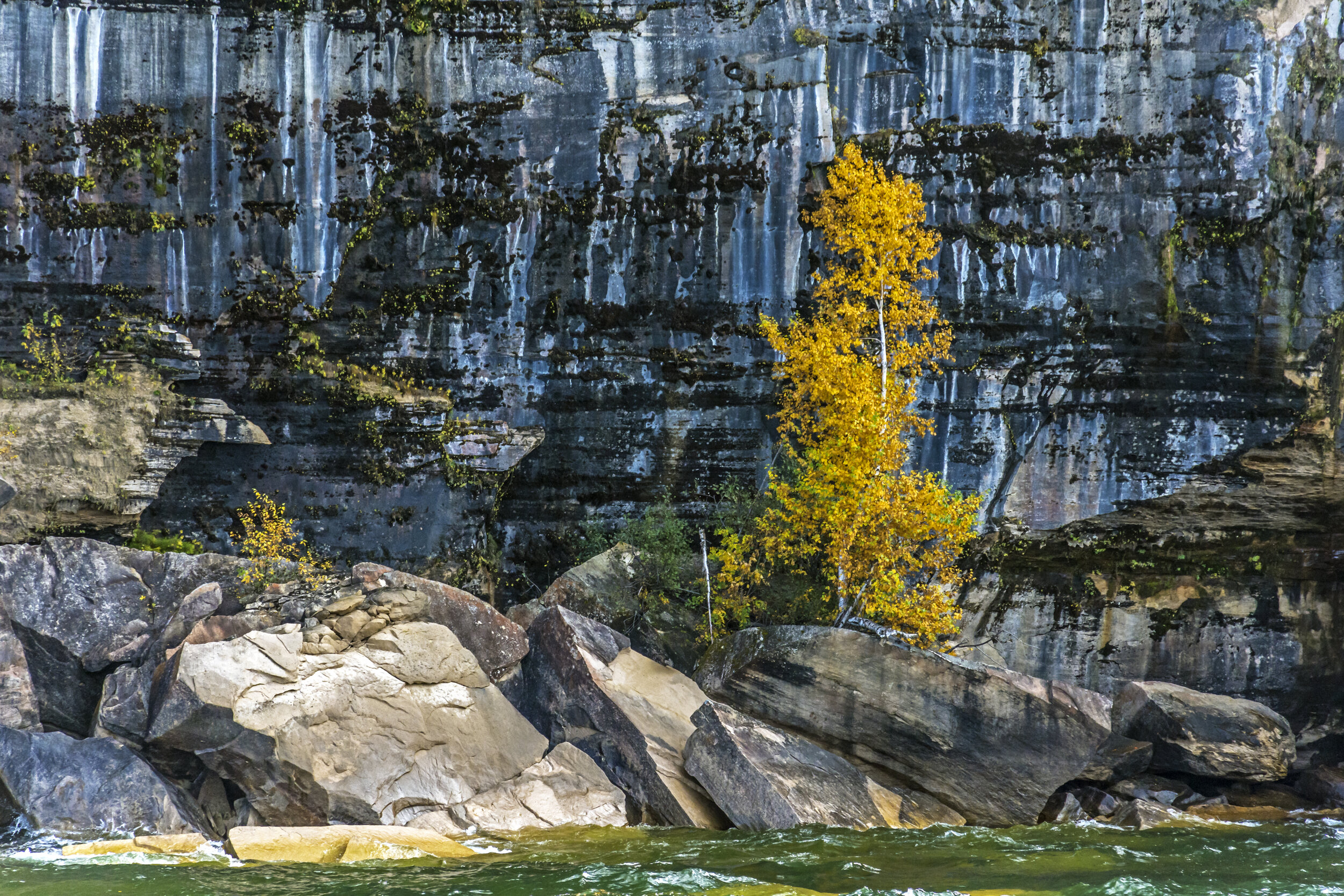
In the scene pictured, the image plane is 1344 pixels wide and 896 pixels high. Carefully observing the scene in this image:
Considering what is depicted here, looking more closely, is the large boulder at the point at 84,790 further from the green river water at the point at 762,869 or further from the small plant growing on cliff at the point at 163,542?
the small plant growing on cliff at the point at 163,542

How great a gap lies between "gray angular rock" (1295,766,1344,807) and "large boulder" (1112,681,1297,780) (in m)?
0.43

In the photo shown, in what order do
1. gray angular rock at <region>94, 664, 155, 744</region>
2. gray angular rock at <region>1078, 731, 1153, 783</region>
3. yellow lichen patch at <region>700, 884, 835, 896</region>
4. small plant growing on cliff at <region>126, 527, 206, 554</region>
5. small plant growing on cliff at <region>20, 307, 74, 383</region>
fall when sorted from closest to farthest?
yellow lichen patch at <region>700, 884, 835, 896</region> < gray angular rock at <region>94, 664, 155, 744</region> < gray angular rock at <region>1078, 731, 1153, 783</region> < small plant growing on cliff at <region>20, 307, 74, 383</region> < small plant growing on cliff at <region>126, 527, 206, 554</region>

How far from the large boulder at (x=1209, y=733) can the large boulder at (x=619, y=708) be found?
7.18 m

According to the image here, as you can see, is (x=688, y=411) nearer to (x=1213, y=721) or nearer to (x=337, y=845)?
(x=337, y=845)

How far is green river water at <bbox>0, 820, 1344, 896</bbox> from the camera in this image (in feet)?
28.6

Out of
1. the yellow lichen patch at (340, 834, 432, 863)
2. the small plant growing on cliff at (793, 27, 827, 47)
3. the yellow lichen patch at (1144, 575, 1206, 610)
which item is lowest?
the yellow lichen patch at (340, 834, 432, 863)

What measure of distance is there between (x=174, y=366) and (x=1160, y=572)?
17242 millimetres

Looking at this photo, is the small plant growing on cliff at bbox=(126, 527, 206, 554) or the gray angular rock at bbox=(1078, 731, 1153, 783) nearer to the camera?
the gray angular rock at bbox=(1078, 731, 1153, 783)

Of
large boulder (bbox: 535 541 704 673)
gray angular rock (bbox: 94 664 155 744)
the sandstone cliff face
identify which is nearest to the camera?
gray angular rock (bbox: 94 664 155 744)

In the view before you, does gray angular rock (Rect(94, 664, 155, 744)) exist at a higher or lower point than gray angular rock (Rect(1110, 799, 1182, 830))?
higher

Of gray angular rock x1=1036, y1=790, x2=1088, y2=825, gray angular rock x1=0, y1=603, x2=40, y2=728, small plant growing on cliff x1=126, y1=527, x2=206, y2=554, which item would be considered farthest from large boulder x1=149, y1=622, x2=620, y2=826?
gray angular rock x1=1036, y1=790, x2=1088, y2=825

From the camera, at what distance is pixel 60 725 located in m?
12.5

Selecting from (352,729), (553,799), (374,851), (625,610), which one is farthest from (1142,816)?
(352,729)

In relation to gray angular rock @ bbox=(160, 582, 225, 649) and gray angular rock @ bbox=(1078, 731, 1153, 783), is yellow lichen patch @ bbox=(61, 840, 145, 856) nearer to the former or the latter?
gray angular rock @ bbox=(160, 582, 225, 649)
